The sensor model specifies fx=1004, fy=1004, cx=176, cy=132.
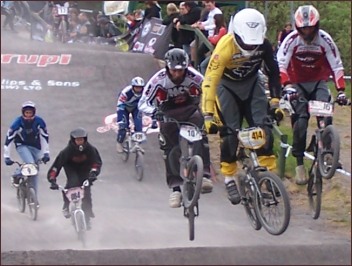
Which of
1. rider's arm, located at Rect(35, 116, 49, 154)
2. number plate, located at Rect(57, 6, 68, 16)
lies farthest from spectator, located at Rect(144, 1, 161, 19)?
rider's arm, located at Rect(35, 116, 49, 154)

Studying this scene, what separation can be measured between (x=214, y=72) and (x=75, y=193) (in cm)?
431

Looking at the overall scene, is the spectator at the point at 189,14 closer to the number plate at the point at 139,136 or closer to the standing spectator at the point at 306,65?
the standing spectator at the point at 306,65

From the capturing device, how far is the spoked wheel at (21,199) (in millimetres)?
14644

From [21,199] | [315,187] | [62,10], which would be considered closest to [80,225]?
[21,199]

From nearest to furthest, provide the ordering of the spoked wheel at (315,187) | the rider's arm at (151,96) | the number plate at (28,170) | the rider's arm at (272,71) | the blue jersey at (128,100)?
1. the rider's arm at (272,71)
2. the rider's arm at (151,96)
3. the spoked wheel at (315,187)
4. the number plate at (28,170)
5. the blue jersey at (128,100)

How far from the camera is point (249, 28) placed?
9.05m

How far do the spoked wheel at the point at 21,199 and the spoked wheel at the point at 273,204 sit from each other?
19.0 feet

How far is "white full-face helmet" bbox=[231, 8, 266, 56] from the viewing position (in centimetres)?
904

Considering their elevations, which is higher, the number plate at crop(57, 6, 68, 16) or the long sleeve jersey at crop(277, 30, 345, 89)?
the long sleeve jersey at crop(277, 30, 345, 89)

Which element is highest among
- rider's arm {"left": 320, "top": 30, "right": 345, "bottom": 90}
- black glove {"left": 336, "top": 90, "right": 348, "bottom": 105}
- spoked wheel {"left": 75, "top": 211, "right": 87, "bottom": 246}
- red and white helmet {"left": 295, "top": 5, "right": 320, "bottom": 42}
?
red and white helmet {"left": 295, "top": 5, "right": 320, "bottom": 42}

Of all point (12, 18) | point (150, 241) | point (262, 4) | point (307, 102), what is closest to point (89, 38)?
point (12, 18)

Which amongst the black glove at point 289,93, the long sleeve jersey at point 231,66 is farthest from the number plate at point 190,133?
the black glove at point 289,93

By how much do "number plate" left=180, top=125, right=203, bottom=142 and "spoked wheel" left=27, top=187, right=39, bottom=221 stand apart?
4655 mm

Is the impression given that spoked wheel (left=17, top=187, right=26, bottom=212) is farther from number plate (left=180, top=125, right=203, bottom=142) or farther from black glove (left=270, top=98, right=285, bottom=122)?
black glove (left=270, top=98, right=285, bottom=122)
